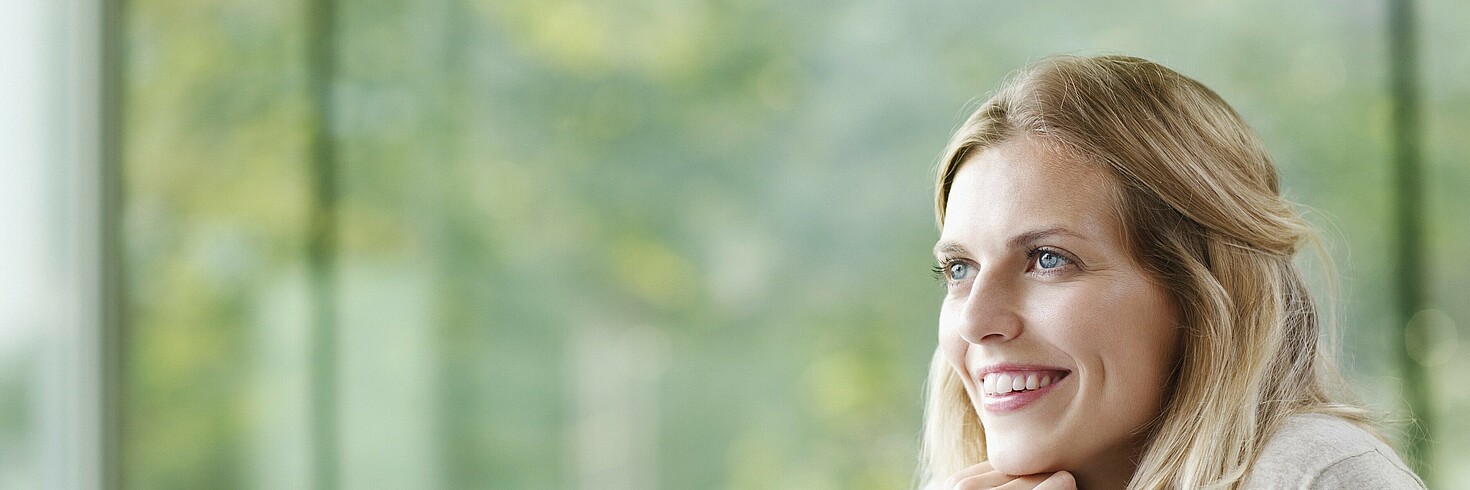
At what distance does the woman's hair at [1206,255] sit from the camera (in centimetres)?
94

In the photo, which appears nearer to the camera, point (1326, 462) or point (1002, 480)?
point (1326, 462)

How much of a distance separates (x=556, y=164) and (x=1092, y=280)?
1.56m

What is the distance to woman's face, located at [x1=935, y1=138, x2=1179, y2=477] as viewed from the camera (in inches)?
37.6

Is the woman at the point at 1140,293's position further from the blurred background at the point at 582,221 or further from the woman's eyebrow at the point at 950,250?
the blurred background at the point at 582,221

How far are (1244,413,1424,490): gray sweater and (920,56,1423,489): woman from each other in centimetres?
2

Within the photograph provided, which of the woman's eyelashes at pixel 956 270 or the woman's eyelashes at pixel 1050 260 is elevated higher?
the woman's eyelashes at pixel 1050 260

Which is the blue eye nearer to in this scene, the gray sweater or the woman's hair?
the woman's hair

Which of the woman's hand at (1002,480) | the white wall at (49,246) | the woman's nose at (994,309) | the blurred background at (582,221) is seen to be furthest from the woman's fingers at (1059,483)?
the white wall at (49,246)

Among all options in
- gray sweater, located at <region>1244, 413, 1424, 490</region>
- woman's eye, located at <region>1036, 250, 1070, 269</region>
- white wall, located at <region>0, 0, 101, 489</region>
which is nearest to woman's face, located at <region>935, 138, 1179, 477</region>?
woman's eye, located at <region>1036, 250, 1070, 269</region>

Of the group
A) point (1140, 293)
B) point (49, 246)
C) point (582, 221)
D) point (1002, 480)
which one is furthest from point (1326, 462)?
point (49, 246)

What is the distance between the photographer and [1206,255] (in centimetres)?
97

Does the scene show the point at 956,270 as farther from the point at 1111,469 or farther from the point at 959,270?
the point at 1111,469

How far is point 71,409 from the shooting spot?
2115mm

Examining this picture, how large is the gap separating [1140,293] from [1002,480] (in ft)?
0.74
